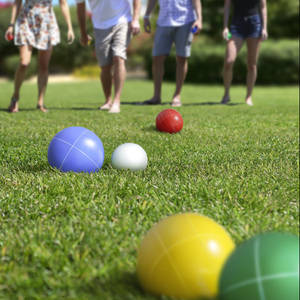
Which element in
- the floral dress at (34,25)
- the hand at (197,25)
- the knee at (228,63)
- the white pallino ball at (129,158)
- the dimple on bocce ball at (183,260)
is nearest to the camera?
the dimple on bocce ball at (183,260)

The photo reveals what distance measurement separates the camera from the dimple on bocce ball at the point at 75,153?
326cm

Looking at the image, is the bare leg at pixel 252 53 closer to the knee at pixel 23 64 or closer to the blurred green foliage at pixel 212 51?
the knee at pixel 23 64

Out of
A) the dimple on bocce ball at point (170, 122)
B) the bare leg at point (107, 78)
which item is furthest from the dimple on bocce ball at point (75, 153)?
the bare leg at point (107, 78)

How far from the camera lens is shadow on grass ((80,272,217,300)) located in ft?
5.36

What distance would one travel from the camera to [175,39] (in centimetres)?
758

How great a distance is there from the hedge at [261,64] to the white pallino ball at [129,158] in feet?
51.9

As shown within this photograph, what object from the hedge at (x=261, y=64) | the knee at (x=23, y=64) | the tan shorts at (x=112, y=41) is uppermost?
the tan shorts at (x=112, y=41)

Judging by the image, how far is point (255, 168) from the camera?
334 centimetres

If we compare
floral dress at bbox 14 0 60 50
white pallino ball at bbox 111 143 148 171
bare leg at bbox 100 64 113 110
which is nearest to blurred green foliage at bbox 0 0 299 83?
bare leg at bbox 100 64 113 110

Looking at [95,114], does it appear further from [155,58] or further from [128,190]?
[128,190]

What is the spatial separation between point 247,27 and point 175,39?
1.30 metres

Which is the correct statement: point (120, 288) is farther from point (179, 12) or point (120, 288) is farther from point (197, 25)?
point (179, 12)

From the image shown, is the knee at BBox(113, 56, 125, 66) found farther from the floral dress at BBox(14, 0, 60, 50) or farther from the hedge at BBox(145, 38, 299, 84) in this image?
the hedge at BBox(145, 38, 299, 84)

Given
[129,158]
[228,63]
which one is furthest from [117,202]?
[228,63]
